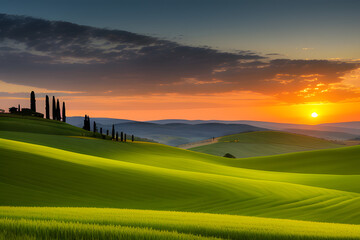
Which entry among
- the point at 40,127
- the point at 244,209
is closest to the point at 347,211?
the point at 244,209

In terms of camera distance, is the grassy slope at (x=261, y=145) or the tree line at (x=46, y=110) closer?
the tree line at (x=46, y=110)

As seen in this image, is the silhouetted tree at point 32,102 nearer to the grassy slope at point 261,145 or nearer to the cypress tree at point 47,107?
the cypress tree at point 47,107

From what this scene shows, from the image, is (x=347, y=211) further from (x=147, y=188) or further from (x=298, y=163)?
(x=298, y=163)

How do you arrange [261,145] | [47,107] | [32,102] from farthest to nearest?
[261,145]
[47,107]
[32,102]

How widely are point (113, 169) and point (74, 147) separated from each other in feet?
76.5

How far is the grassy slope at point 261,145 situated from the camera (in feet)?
458

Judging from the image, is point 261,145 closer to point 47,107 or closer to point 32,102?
point 47,107

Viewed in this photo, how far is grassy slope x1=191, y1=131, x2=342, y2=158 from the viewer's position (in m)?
140

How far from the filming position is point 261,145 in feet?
524

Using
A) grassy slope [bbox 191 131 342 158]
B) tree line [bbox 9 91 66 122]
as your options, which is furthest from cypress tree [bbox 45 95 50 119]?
grassy slope [bbox 191 131 342 158]

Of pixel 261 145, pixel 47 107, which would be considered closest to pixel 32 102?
pixel 47 107

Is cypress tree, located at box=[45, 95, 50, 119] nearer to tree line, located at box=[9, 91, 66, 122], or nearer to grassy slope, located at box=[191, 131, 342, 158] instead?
tree line, located at box=[9, 91, 66, 122]

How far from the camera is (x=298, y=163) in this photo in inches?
2457

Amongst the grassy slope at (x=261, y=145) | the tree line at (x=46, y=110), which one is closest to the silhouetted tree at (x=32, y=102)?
the tree line at (x=46, y=110)
